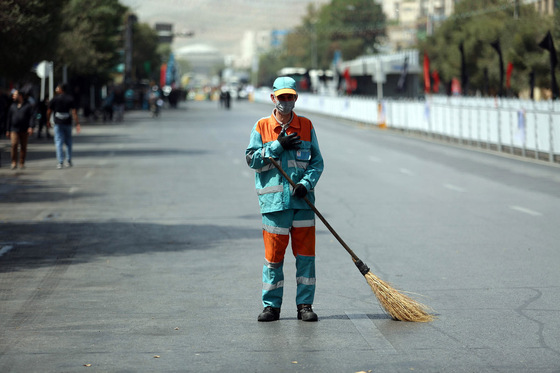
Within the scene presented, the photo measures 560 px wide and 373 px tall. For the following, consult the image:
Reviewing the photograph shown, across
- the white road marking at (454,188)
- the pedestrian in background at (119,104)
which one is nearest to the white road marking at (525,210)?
the white road marking at (454,188)

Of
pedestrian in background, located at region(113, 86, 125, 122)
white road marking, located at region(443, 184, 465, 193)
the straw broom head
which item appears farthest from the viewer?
pedestrian in background, located at region(113, 86, 125, 122)

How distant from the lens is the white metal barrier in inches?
1032

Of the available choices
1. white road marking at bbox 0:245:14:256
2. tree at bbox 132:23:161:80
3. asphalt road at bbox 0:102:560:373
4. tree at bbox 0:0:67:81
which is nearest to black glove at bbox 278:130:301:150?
asphalt road at bbox 0:102:560:373

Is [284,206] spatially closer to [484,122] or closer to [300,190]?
[300,190]

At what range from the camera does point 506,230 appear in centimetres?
1322

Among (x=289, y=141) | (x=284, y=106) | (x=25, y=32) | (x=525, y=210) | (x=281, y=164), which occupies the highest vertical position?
(x=25, y=32)

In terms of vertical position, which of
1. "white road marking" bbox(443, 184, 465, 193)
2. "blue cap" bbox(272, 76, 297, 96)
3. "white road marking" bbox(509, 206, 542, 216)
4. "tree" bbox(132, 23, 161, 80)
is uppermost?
"tree" bbox(132, 23, 161, 80)

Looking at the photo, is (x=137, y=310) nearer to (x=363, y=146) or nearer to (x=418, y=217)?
(x=418, y=217)

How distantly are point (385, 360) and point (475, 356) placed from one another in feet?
1.82

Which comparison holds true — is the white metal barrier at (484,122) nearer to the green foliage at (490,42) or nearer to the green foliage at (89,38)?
the green foliage at (490,42)

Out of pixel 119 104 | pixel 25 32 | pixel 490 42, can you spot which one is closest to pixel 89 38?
pixel 119 104

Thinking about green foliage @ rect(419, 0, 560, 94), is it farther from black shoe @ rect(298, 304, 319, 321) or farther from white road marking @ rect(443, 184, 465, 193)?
black shoe @ rect(298, 304, 319, 321)

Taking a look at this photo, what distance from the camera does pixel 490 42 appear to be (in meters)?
47.1

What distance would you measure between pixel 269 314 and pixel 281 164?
105 cm
